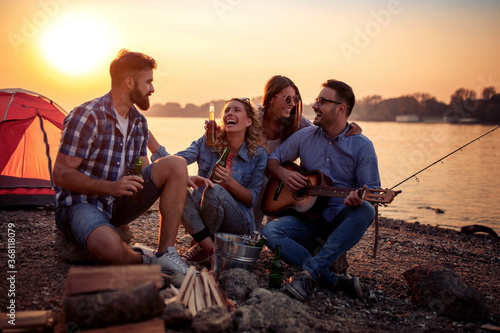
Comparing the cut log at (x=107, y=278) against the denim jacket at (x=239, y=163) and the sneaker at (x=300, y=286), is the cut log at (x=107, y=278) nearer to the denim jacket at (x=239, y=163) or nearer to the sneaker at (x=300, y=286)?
the sneaker at (x=300, y=286)

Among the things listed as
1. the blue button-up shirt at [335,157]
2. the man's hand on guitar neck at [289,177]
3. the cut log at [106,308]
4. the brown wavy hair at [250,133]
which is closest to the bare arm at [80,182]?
the cut log at [106,308]

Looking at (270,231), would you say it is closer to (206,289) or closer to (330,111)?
(206,289)

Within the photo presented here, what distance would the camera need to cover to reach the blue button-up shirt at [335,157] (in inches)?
177

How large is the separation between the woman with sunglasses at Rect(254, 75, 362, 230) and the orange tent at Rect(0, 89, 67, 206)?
4.29 meters

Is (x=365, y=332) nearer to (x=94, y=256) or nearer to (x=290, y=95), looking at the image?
(x=94, y=256)

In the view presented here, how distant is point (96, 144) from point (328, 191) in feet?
7.96

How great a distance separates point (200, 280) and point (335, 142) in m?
2.38

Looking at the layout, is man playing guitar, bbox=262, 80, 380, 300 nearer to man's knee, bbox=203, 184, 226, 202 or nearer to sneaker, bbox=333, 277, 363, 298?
sneaker, bbox=333, 277, 363, 298

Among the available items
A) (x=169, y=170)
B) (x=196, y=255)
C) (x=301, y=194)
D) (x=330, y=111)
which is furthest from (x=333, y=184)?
(x=169, y=170)

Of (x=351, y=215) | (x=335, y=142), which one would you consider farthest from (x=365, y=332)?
(x=335, y=142)

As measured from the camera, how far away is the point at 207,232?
4.42 meters

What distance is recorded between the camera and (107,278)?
2725 mm

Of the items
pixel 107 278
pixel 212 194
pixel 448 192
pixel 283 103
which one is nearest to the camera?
pixel 107 278

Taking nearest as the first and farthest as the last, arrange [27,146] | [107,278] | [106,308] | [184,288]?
[106,308] < [107,278] < [184,288] < [27,146]
